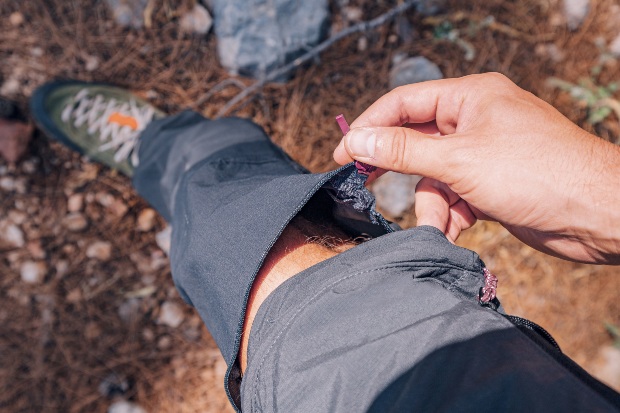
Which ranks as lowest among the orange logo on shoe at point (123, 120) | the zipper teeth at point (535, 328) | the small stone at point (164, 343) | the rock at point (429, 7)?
the small stone at point (164, 343)

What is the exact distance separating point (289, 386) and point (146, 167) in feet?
4.19

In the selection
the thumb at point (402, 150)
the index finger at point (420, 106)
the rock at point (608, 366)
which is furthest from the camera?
the rock at point (608, 366)

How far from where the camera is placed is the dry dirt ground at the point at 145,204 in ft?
6.52

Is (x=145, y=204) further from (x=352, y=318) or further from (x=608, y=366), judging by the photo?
(x=608, y=366)

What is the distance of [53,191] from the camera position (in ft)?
6.73

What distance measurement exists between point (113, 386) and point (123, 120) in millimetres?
1234

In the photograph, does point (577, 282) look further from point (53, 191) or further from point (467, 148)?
point (53, 191)

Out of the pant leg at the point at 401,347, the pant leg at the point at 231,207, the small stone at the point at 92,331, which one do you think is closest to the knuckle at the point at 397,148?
the pant leg at the point at 231,207

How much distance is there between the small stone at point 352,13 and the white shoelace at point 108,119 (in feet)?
3.42

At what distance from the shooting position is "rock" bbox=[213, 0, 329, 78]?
2.06m

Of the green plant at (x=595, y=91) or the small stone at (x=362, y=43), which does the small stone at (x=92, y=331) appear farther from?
the green plant at (x=595, y=91)

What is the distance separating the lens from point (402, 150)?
1.12m

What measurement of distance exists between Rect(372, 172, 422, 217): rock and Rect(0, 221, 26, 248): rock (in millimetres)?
1661

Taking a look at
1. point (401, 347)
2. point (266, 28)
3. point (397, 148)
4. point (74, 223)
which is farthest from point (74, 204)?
point (401, 347)
